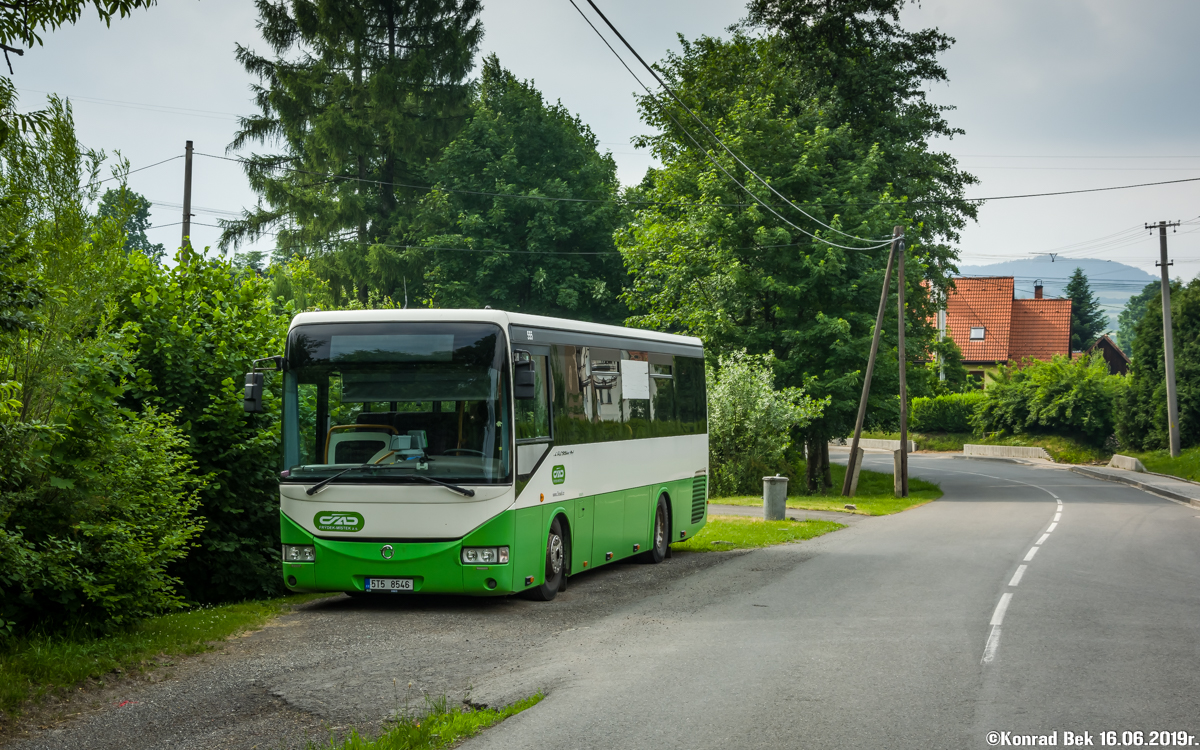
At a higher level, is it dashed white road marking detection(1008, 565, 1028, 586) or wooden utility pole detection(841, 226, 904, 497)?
wooden utility pole detection(841, 226, 904, 497)

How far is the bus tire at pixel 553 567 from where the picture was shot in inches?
476

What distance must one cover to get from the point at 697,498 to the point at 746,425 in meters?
14.8

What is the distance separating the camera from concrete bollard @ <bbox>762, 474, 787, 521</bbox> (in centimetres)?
2359

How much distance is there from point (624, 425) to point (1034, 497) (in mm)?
23243

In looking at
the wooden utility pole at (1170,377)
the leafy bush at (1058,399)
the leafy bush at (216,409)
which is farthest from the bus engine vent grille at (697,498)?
the leafy bush at (1058,399)

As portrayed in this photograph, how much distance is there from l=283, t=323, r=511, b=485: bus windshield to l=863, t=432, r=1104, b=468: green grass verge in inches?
1715

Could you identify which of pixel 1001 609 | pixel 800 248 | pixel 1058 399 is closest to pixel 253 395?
pixel 1001 609

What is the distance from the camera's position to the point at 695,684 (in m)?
7.94

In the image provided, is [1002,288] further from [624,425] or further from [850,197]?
[624,425]

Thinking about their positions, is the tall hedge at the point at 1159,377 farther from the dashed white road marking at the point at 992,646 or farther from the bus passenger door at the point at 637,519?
the dashed white road marking at the point at 992,646

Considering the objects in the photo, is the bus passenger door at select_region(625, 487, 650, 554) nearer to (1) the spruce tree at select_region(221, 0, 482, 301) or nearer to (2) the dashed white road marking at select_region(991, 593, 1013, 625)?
(2) the dashed white road marking at select_region(991, 593, 1013, 625)

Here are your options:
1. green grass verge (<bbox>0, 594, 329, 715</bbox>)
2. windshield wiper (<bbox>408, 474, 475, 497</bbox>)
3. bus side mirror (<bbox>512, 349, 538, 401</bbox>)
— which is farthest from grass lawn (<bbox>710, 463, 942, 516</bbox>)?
green grass verge (<bbox>0, 594, 329, 715</bbox>)

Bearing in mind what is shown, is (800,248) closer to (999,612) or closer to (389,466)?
(999,612)

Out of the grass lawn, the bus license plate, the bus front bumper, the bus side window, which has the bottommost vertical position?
the grass lawn
